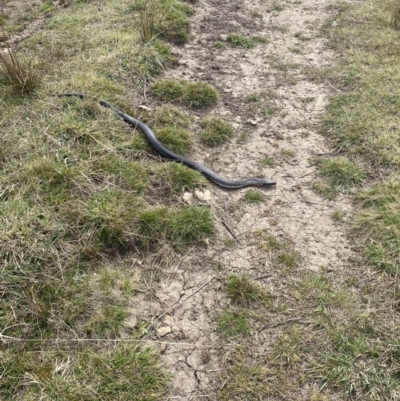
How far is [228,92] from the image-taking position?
6.59m

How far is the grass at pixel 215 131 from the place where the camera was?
5.54m

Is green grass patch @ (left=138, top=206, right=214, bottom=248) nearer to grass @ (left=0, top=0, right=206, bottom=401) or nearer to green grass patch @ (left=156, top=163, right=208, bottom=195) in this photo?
grass @ (left=0, top=0, right=206, bottom=401)

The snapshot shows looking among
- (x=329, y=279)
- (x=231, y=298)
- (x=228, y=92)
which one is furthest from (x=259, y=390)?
(x=228, y=92)

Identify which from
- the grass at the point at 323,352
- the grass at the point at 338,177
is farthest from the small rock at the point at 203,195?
the grass at the point at 323,352

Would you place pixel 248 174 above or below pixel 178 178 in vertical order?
below

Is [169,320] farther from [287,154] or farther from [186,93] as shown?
[186,93]

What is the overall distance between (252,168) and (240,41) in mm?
3799

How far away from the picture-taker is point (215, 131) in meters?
5.65

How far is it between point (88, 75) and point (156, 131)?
1.59m

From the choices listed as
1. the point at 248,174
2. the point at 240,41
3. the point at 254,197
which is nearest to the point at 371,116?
the point at 248,174

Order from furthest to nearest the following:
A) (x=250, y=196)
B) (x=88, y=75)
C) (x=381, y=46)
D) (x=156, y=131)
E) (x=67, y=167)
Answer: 1. (x=381, y=46)
2. (x=88, y=75)
3. (x=156, y=131)
4. (x=250, y=196)
5. (x=67, y=167)

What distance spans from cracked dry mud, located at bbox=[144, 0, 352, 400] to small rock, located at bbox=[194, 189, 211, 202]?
10cm

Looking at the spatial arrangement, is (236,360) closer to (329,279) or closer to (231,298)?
(231,298)

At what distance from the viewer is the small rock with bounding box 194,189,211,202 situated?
4633 millimetres
